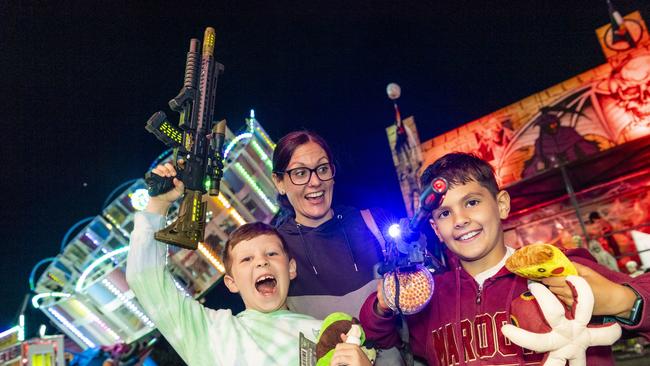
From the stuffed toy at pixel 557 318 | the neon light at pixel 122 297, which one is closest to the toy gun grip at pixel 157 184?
the stuffed toy at pixel 557 318

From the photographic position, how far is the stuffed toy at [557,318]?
164 cm

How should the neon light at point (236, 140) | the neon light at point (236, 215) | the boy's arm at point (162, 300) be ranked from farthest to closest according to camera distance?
the neon light at point (236, 140), the neon light at point (236, 215), the boy's arm at point (162, 300)

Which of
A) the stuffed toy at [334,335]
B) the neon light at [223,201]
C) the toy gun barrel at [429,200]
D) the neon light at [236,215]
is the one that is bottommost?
the stuffed toy at [334,335]

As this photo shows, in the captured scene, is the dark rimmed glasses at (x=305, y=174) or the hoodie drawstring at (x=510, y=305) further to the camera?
the dark rimmed glasses at (x=305, y=174)

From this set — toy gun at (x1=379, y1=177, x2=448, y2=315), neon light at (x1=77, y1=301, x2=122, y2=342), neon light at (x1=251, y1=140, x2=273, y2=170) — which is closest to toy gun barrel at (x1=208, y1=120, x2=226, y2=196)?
toy gun at (x1=379, y1=177, x2=448, y2=315)

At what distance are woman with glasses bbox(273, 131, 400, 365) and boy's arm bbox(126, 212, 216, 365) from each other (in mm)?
729

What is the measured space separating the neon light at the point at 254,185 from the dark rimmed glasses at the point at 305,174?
6.43m

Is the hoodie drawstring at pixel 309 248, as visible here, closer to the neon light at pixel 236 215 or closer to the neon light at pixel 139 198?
the neon light at pixel 236 215

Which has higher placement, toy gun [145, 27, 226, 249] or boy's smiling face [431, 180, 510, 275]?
toy gun [145, 27, 226, 249]

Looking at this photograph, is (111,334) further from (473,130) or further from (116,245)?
(473,130)

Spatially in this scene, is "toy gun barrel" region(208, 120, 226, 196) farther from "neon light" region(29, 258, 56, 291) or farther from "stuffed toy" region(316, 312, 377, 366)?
"neon light" region(29, 258, 56, 291)

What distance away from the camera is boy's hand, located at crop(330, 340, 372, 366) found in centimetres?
191

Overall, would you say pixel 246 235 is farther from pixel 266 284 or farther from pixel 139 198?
pixel 139 198

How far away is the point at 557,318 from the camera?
5.57 feet
